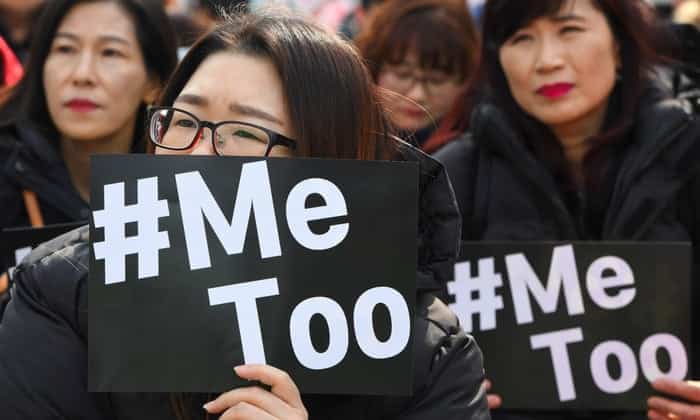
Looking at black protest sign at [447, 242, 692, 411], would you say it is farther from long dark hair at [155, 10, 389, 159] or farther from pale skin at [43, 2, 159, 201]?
pale skin at [43, 2, 159, 201]

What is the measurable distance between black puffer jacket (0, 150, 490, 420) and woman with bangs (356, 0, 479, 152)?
2.29 m

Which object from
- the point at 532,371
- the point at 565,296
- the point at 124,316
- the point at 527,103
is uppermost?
the point at 527,103

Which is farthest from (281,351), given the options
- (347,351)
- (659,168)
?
(659,168)

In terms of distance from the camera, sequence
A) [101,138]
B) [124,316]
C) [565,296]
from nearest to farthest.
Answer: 1. [124,316]
2. [565,296]
3. [101,138]

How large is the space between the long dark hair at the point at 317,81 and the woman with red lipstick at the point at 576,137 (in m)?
0.93

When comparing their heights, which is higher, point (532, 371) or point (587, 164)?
point (587, 164)

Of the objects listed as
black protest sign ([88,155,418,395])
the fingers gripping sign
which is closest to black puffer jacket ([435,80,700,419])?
black protest sign ([88,155,418,395])

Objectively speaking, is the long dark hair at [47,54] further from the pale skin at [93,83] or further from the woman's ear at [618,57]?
the woman's ear at [618,57]

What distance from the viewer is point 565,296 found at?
8.93 ft

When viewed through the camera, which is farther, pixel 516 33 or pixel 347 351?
pixel 516 33

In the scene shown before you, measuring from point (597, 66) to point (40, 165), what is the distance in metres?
1.70

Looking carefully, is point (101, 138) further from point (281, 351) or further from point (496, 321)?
point (281, 351)

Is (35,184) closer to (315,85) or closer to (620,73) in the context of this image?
(315,85)

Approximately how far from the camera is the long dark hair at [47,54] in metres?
→ 3.61
